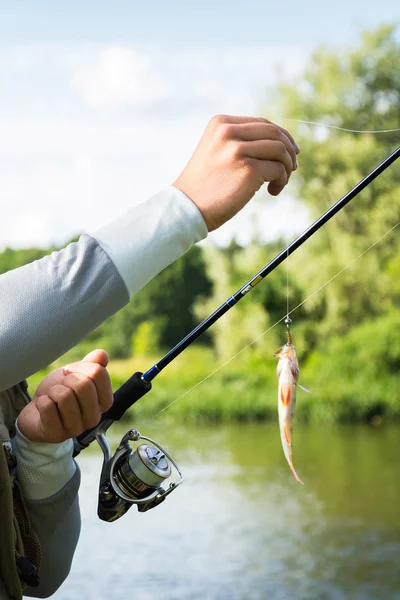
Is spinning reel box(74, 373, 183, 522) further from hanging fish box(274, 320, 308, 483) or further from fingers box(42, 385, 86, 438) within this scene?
fingers box(42, 385, 86, 438)

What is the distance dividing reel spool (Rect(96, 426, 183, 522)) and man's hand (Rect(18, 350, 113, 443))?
343 millimetres

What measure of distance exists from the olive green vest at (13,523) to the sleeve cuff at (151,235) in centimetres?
33

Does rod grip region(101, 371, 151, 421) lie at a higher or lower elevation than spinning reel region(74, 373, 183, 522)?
higher

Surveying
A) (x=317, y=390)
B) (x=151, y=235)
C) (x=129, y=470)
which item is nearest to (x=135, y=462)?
(x=129, y=470)

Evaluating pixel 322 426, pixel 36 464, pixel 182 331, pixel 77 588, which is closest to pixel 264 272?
pixel 36 464

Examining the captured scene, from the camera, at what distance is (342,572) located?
825 centimetres

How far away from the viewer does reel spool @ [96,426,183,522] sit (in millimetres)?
1415

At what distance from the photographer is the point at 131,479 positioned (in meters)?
1.42

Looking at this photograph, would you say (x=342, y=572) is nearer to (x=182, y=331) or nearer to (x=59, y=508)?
(x=59, y=508)

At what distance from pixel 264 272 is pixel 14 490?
0.49 metres

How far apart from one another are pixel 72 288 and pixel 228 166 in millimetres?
228

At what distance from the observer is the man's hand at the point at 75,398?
102 cm

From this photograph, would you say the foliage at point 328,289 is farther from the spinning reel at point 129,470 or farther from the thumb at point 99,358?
the thumb at point 99,358

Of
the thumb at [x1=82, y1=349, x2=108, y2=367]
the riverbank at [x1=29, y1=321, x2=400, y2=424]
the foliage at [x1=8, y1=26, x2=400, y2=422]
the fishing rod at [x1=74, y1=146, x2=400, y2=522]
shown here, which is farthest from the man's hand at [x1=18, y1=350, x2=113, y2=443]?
the riverbank at [x1=29, y1=321, x2=400, y2=424]
